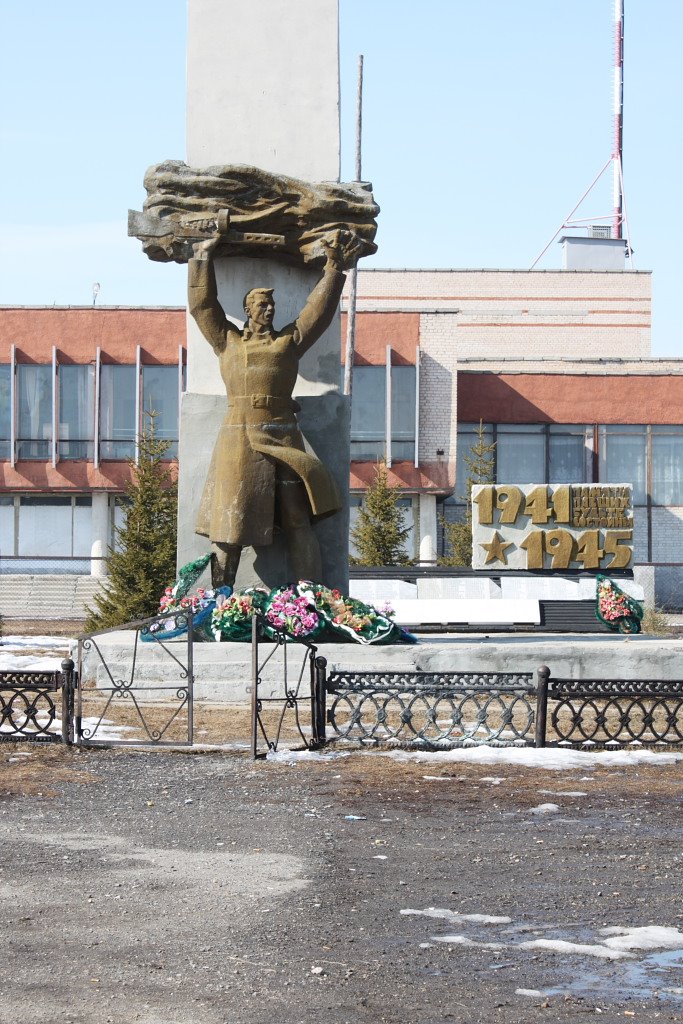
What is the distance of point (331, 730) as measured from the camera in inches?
442

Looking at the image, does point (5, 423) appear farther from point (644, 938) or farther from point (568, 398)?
point (644, 938)

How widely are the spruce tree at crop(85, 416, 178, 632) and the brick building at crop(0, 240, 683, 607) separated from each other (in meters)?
16.7

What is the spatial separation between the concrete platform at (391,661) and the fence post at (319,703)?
2049 millimetres

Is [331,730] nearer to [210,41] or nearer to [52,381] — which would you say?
[210,41]

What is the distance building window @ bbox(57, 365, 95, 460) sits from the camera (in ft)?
134

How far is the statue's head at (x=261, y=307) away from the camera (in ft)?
45.3

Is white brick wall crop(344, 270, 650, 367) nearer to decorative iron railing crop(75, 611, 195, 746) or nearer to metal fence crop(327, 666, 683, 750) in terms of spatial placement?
decorative iron railing crop(75, 611, 195, 746)

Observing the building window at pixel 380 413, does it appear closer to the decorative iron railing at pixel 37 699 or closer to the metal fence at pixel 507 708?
the metal fence at pixel 507 708

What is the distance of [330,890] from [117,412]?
3528cm


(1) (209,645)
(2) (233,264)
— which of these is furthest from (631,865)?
(2) (233,264)

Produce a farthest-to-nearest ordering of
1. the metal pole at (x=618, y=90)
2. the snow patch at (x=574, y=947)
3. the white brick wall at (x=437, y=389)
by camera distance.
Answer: the metal pole at (x=618, y=90)
the white brick wall at (x=437, y=389)
the snow patch at (x=574, y=947)

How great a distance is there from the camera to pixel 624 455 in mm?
43375

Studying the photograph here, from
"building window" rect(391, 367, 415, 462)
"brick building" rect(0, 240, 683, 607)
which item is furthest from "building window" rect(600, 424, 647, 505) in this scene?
"building window" rect(391, 367, 415, 462)

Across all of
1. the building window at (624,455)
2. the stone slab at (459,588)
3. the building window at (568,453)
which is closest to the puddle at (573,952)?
the stone slab at (459,588)
